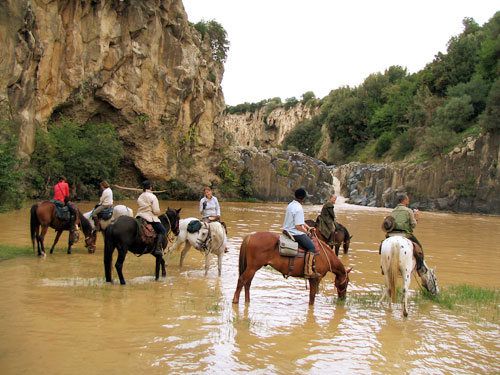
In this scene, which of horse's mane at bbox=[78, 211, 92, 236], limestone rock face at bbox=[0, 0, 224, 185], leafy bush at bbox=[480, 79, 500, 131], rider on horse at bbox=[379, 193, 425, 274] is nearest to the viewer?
rider on horse at bbox=[379, 193, 425, 274]

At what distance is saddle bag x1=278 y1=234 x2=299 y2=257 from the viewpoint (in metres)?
9.02

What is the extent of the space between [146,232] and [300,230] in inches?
136

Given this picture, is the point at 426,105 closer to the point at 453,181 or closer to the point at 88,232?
the point at 453,181

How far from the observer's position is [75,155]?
33219 mm

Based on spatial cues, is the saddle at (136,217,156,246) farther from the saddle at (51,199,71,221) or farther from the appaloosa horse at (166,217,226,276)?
the saddle at (51,199,71,221)

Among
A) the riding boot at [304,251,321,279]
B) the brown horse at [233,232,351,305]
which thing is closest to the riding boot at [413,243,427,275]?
the brown horse at [233,232,351,305]

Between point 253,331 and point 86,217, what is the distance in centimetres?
907

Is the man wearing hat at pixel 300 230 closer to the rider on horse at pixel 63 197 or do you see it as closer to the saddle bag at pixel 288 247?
the saddle bag at pixel 288 247

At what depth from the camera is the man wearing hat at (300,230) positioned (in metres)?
9.04

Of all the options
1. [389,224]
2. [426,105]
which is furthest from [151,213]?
[426,105]

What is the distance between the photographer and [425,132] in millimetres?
61469

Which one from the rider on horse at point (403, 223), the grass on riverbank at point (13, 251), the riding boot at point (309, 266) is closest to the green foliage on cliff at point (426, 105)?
the rider on horse at point (403, 223)

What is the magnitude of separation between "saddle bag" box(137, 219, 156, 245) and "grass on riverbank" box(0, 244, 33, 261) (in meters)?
4.10

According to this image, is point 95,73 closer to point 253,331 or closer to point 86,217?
point 86,217
